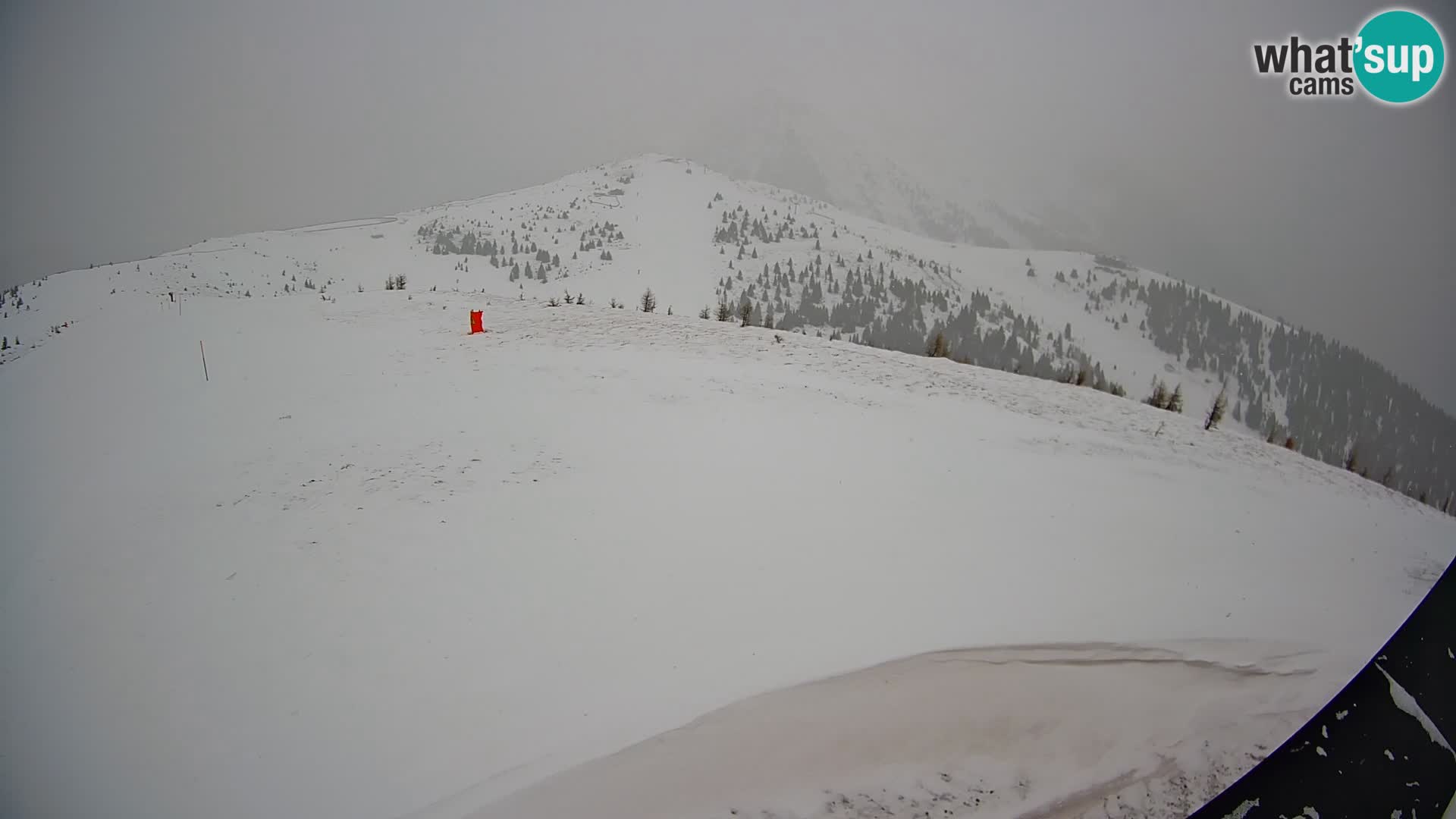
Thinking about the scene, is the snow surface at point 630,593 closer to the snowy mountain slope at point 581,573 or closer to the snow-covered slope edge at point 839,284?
the snowy mountain slope at point 581,573

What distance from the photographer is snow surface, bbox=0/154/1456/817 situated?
3.48 meters

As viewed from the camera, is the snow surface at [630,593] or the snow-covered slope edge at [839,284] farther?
the snow-covered slope edge at [839,284]

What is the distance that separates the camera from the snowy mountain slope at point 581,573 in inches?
140

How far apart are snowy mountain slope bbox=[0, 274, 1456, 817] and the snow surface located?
0.10 ft

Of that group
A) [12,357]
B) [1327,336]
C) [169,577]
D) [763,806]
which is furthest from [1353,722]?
[1327,336]

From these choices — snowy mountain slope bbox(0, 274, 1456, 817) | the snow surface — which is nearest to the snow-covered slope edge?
snowy mountain slope bbox(0, 274, 1456, 817)

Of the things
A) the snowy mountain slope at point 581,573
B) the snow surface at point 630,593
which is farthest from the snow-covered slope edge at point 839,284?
the snow surface at point 630,593

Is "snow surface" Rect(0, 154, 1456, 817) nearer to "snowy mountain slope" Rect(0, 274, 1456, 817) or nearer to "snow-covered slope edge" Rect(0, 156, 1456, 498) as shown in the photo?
"snowy mountain slope" Rect(0, 274, 1456, 817)

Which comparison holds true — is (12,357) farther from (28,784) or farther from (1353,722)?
(1353,722)

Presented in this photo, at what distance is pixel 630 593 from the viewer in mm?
4969

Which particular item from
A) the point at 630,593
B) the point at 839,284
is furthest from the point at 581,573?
the point at 839,284

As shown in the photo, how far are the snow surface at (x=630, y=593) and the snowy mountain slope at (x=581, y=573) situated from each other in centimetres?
3

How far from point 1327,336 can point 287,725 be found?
110913 millimetres

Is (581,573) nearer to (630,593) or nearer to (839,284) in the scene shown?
(630,593)
